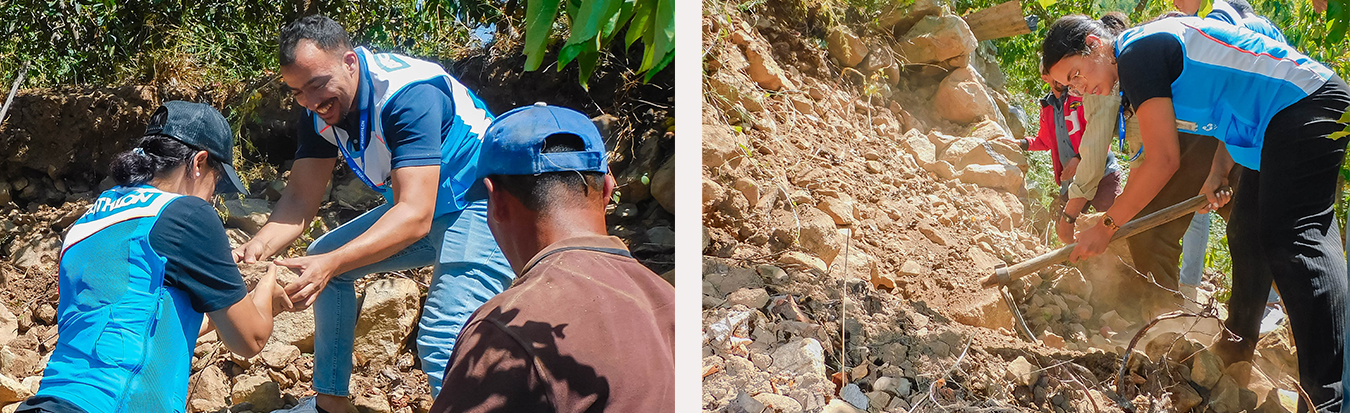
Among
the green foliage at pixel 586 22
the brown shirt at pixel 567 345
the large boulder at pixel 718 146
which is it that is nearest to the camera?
the green foliage at pixel 586 22

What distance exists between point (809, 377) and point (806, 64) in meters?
0.87

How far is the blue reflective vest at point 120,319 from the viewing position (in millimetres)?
1799

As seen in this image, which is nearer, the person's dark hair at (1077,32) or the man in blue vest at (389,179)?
the man in blue vest at (389,179)

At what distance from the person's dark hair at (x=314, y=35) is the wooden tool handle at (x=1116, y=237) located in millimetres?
1619

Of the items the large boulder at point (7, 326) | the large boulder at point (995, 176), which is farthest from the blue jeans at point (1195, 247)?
the large boulder at point (7, 326)

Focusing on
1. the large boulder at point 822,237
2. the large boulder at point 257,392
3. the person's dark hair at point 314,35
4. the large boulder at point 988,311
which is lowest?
the large boulder at point 988,311

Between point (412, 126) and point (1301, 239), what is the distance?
1960mm

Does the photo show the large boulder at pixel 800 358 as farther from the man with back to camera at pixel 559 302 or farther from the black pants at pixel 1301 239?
the black pants at pixel 1301 239

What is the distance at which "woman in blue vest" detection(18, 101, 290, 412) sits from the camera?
1802 millimetres

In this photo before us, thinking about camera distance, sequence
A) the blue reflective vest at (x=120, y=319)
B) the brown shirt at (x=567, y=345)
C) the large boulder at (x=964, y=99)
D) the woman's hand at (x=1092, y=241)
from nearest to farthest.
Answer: the brown shirt at (x=567, y=345)
the blue reflective vest at (x=120, y=319)
the woman's hand at (x=1092, y=241)
the large boulder at (x=964, y=99)

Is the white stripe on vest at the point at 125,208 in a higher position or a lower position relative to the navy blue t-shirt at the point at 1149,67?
lower

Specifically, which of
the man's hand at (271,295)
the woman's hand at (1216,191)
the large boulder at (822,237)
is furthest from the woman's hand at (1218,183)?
the man's hand at (271,295)

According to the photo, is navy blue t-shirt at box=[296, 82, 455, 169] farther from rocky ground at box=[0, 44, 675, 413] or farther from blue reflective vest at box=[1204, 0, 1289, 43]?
blue reflective vest at box=[1204, 0, 1289, 43]

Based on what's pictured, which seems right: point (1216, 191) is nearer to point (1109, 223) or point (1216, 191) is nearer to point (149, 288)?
point (1109, 223)
